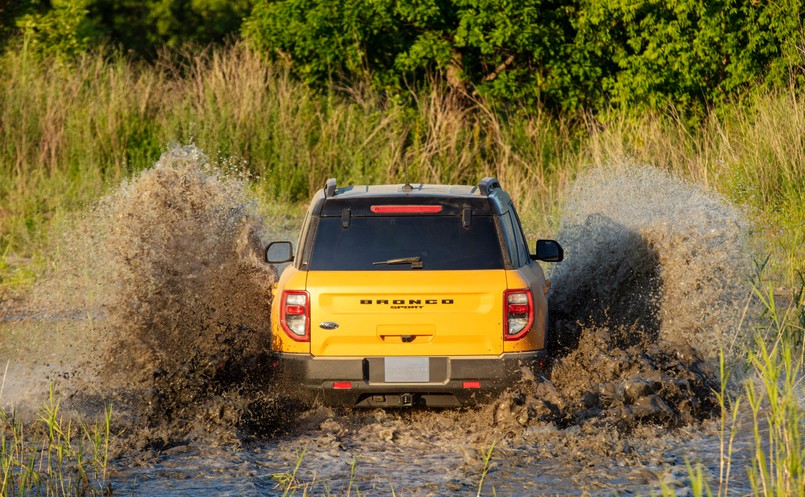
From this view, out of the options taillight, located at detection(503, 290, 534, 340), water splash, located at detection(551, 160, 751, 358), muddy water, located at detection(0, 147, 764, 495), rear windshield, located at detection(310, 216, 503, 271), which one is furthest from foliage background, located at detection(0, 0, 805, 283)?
taillight, located at detection(503, 290, 534, 340)

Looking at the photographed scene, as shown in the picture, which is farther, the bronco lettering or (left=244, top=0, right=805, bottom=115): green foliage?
→ (left=244, top=0, right=805, bottom=115): green foliage

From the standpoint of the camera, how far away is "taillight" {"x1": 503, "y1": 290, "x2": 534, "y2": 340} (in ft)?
26.6

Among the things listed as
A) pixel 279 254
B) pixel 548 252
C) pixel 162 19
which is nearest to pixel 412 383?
pixel 279 254

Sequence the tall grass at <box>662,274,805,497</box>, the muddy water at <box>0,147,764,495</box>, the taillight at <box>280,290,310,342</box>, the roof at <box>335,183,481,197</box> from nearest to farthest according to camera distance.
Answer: the tall grass at <box>662,274,805,497</box> < the muddy water at <box>0,147,764,495</box> < the taillight at <box>280,290,310,342</box> < the roof at <box>335,183,481,197</box>

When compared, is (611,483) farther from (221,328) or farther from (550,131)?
(550,131)

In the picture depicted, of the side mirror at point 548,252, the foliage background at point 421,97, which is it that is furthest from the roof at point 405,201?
the foliage background at point 421,97

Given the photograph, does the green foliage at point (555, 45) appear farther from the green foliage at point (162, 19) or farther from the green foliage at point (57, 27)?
the green foliage at point (162, 19)

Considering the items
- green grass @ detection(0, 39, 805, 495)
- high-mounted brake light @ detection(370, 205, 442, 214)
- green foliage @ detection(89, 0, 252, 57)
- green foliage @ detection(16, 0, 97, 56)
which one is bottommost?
high-mounted brake light @ detection(370, 205, 442, 214)

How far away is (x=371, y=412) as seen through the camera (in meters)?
8.77

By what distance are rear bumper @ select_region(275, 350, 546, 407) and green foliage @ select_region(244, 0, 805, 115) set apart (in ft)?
45.5

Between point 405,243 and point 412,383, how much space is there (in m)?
0.98

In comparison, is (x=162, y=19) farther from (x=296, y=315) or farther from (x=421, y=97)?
(x=296, y=315)

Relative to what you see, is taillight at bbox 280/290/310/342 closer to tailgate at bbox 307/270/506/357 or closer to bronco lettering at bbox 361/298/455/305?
tailgate at bbox 307/270/506/357

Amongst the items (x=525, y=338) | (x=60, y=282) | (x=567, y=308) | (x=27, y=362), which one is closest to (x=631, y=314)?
(x=567, y=308)
